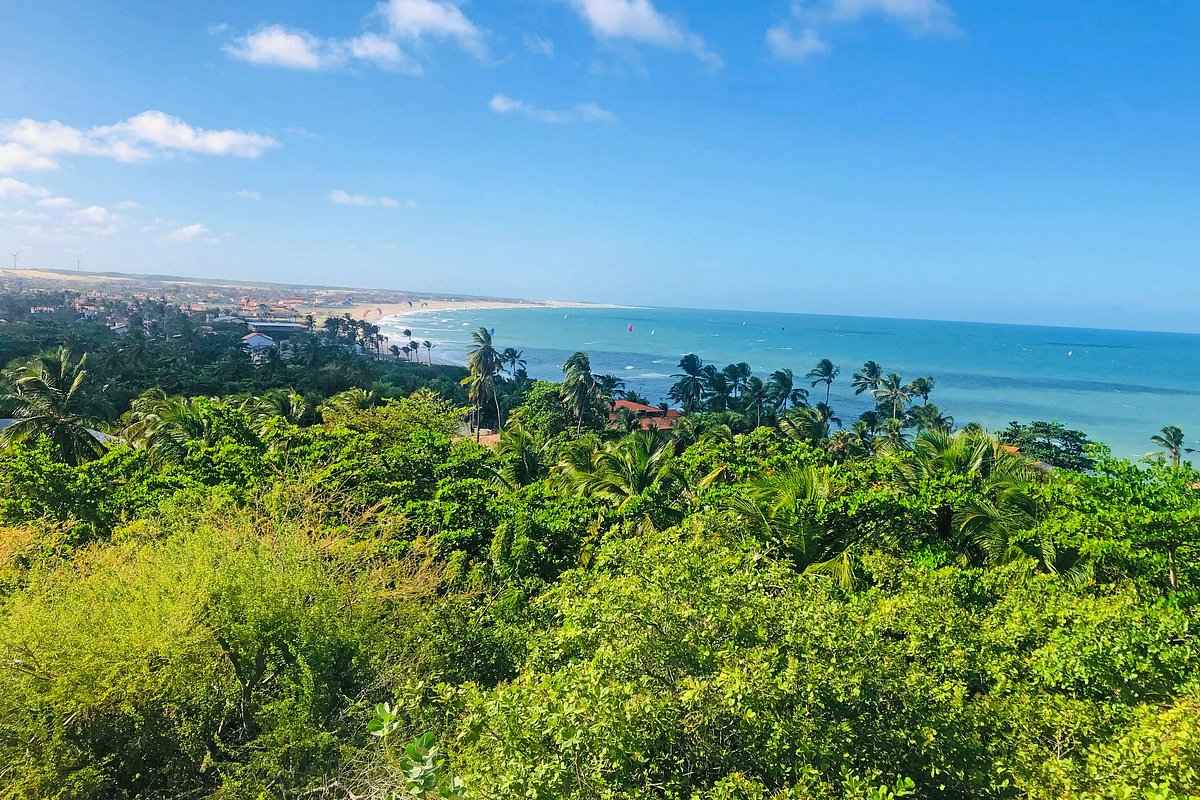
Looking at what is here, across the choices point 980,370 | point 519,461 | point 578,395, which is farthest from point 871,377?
point 980,370

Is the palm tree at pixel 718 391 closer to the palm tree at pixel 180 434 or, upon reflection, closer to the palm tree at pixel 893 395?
the palm tree at pixel 893 395

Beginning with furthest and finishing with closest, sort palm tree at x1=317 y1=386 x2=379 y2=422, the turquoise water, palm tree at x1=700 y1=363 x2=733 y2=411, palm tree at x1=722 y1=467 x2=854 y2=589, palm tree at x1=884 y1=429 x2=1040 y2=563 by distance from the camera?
the turquoise water
palm tree at x1=700 y1=363 x2=733 y2=411
palm tree at x1=317 y1=386 x2=379 y2=422
palm tree at x1=722 y1=467 x2=854 y2=589
palm tree at x1=884 y1=429 x2=1040 y2=563

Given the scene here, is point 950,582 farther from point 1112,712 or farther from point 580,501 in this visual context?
point 580,501

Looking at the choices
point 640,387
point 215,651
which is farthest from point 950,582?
point 640,387

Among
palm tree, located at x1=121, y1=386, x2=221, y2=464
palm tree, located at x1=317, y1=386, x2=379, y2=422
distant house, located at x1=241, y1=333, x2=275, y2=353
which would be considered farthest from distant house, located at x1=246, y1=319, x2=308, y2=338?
palm tree, located at x1=121, y1=386, x2=221, y2=464

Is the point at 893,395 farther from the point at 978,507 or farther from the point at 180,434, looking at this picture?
the point at 180,434

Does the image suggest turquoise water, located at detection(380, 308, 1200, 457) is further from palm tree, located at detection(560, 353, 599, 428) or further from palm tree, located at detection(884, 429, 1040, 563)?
palm tree, located at detection(884, 429, 1040, 563)
